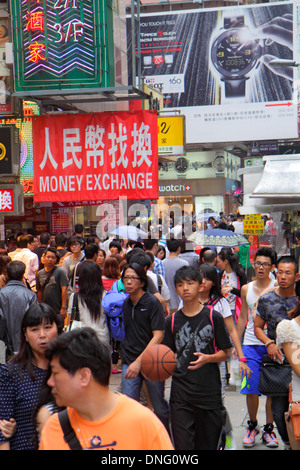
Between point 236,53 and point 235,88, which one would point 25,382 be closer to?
point 235,88

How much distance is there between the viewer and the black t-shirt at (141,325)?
641 cm

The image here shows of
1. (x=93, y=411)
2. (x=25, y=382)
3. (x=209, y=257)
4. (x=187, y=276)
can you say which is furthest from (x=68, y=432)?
(x=209, y=257)

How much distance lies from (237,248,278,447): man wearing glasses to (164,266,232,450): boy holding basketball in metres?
1.36

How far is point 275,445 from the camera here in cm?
677

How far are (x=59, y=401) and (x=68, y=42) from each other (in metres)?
7.56

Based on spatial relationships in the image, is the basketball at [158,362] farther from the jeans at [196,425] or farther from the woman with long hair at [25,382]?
the woman with long hair at [25,382]

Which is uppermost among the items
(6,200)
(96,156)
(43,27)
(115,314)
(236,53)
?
(236,53)

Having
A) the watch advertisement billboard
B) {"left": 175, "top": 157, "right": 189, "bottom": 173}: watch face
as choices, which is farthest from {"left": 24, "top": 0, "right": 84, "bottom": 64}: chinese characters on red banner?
{"left": 175, "top": 157, "right": 189, "bottom": 173}: watch face

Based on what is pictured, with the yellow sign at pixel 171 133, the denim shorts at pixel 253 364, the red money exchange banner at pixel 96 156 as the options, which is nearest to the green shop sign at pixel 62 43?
the red money exchange banner at pixel 96 156

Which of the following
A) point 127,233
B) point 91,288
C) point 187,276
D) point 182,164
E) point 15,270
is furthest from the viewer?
point 182,164

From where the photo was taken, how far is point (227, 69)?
38156mm

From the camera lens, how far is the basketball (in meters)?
5.31

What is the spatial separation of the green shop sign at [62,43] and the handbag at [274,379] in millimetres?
5083

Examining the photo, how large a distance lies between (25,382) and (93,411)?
1.28 metres
